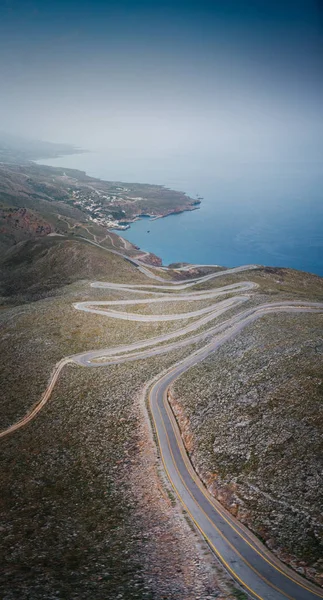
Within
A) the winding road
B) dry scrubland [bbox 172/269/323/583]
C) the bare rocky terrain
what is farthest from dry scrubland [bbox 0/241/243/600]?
dry scrubland [bbox 172/269/323/583]

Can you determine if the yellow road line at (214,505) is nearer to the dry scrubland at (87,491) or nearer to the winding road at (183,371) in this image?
the winding road at (183,371)

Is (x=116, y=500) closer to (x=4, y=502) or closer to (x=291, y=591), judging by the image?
(x=4, y=502)

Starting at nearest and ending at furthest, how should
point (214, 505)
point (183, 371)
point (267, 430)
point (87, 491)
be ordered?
point (214, 505)
point (87, 491)
point (267, 430)
point (183, 371)

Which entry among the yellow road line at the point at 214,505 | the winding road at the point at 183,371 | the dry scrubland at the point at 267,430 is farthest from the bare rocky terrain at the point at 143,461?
the winding road at the point at 183,371

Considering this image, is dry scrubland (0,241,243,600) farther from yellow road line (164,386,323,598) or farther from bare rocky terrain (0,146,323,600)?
yellow road line (164,386,323,598)

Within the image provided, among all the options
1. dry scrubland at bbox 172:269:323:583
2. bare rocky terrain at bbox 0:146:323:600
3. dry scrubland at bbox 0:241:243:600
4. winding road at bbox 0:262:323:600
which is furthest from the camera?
dry scrubland at bbox 172:269:323:583

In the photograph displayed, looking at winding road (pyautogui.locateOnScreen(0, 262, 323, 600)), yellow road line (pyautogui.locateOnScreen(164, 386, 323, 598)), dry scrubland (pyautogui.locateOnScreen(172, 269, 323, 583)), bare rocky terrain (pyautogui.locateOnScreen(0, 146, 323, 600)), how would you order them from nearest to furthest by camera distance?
yellow road line (pyautogui.locateOnScreen(164, 386, 323, 598)), winding road (pyautogui.locateOnScreen(0, 262, 323, 600)), bare rocky terrain (pyautogui.locateOnScreen(0, 146, 323, 600)), dry scrubland (pyautogui.locateOnScreen(172, 269, 323, 583))

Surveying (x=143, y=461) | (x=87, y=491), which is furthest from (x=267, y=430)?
(x=87, y=491)

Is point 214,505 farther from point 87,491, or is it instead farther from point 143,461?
point 87,491
